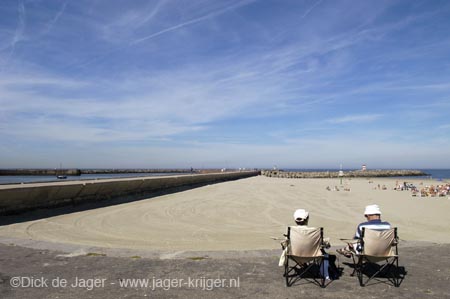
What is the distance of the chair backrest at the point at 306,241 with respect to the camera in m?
5.28

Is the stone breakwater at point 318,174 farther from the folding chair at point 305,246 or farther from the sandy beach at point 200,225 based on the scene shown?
the folding chair at point 305,246

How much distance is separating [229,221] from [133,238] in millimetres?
3785

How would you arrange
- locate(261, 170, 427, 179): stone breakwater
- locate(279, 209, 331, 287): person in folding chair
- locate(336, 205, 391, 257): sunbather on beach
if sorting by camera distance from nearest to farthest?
locate(279, 209, 331, 287): person in folding chair < locate(336, 205, 391, 257): sunbather on beach < locate(261, 170, 427, 179): stone breakwater

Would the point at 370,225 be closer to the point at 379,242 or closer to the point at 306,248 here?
the point at 379,242

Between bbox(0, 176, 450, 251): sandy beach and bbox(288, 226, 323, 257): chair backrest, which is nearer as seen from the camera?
bbox(288, 226, 323, 257): chair backrest

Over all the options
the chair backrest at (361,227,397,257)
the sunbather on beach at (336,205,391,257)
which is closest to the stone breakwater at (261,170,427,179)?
the sunbather on beach at (336,205,391,257)

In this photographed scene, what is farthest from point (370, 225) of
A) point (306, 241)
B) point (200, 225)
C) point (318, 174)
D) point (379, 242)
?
point (318, 174)

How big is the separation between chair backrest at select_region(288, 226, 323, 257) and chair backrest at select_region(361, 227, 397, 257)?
70 centimetres

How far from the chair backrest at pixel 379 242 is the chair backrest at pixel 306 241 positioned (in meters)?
0.70

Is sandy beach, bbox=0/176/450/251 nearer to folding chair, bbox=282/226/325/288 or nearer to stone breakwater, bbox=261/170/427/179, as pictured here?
folding chair, bbox=282/226/325/288

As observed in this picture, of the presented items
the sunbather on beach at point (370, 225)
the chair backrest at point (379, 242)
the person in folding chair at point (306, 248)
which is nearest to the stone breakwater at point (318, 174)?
the sunbather on beach at point (370, 225)

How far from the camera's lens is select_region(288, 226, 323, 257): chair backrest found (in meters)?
5.28

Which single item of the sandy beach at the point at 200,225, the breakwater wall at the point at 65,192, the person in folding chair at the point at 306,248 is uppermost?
the breakwater wall at the point at 65,192

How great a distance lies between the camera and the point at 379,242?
5.32 meters
